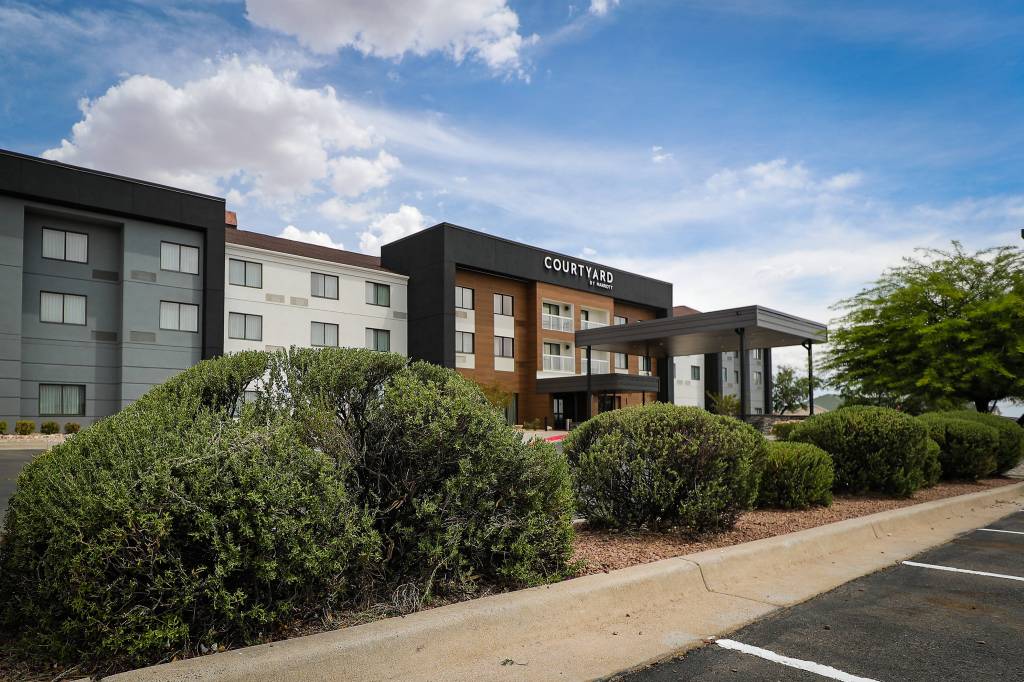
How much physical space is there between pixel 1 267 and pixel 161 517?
30.6 meters

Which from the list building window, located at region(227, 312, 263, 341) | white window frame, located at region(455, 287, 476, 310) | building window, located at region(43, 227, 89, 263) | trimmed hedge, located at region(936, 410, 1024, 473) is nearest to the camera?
trimmed hedge, located at region(936, 410, 1024, 473)

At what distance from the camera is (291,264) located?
35844mm

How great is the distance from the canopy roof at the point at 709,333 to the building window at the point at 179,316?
2003cm

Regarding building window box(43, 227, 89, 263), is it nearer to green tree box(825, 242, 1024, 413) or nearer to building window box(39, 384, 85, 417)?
building window box(39, 384, 85, 417)

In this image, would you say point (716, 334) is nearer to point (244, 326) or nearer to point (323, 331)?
point (323, 331)

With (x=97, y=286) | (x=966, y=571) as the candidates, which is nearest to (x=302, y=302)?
(x=97, y=286)

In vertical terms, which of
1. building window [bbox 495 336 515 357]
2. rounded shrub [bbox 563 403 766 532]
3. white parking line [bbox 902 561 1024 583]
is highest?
building window [bbox 495 336 515 357]

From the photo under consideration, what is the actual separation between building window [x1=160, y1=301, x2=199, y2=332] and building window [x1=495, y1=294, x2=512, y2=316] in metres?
17.6

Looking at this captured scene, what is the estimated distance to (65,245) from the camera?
98.8 feet

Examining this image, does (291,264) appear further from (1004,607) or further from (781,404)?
(781,404)

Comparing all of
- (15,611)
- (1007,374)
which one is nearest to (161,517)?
(15,611)

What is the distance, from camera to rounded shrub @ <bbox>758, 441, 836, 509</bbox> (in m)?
9.18

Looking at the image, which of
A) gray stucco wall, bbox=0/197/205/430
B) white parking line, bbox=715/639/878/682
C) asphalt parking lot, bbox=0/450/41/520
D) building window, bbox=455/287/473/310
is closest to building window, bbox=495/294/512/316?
building window, bbox=455/287/473/310

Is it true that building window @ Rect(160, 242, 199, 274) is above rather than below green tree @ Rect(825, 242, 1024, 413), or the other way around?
above
